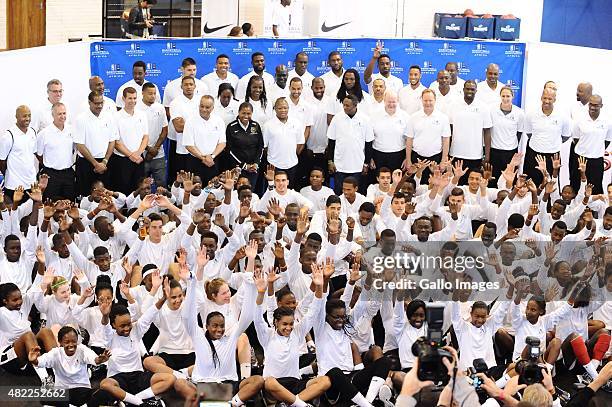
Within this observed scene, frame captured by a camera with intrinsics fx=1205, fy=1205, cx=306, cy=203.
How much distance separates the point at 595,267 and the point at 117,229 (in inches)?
193

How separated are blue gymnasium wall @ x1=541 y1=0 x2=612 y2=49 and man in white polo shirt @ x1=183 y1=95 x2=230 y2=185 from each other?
26.1ft

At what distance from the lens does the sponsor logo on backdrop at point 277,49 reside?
1644 centimetres

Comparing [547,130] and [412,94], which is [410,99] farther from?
[547,130]

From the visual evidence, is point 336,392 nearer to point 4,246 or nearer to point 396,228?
point 396,228

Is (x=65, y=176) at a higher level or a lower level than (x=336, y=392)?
higher

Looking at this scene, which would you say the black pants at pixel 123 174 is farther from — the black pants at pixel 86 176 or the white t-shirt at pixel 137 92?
the white t-shirt at pixel 137 92

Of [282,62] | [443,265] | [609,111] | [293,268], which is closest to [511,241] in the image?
[443,265]

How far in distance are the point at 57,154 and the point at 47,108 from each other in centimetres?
71

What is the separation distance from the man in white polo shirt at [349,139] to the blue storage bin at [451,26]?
5316 millimetres

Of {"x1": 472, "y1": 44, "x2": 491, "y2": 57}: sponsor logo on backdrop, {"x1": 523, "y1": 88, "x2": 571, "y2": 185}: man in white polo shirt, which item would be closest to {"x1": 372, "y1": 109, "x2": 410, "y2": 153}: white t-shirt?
{"x1": 523, "y1": 88, "x2": 571, "y2": 185}: man in white polo shirt

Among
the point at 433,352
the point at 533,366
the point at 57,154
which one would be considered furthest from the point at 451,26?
the point at 433,352

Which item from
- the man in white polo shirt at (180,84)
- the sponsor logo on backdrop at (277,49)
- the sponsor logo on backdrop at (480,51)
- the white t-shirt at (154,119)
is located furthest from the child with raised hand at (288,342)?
the sponsor logo on backdrop at (480,51)

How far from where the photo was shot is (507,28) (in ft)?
64.1

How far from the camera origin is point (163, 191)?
13.3 meters
